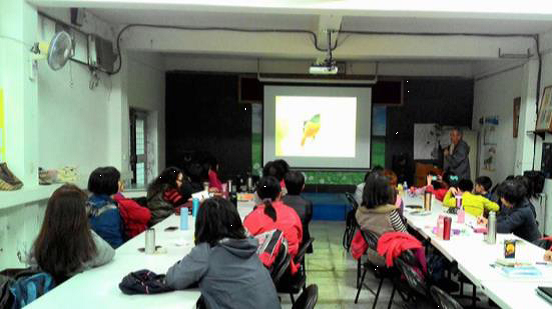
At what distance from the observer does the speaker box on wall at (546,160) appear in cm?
501

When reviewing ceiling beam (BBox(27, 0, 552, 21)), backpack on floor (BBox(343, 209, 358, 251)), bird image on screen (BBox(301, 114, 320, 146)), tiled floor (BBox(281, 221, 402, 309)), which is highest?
ceiling beam (BBox(27, 0, 552, 21))

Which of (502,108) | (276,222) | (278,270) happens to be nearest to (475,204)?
(276,222)

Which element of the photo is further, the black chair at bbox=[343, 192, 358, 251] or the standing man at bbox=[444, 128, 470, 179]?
the standing man at bbox=[444, 128, 470, 179]

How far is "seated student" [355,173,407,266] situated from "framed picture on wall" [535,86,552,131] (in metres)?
3.19

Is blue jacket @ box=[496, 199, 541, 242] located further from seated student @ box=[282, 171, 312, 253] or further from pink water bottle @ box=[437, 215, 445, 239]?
seated student @ box=[282, 171, 312, 253]

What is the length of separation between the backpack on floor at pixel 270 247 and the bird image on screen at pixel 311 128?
5.03 m

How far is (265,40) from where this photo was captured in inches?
208

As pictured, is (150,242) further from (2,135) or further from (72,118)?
(72,118)

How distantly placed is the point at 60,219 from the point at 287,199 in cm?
192

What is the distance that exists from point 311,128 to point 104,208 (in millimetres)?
4985

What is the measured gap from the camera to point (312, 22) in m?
4.94

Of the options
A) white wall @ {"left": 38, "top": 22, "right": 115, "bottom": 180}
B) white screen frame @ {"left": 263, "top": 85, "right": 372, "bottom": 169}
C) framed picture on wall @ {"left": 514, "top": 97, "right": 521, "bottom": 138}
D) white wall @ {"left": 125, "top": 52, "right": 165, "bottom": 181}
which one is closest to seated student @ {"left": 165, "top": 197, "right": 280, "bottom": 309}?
white wall @ {"left": 38, "top": 22, "right": 115, "bottom": 180}

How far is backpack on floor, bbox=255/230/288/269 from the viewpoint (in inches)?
86.3

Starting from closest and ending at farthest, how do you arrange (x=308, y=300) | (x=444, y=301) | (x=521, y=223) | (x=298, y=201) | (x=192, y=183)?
1. (x=308, y=300)
2. (x=444, y=301)
3. (x=521, y=223)
4. (x=298, y=201)
5. (x=192, y=183)
